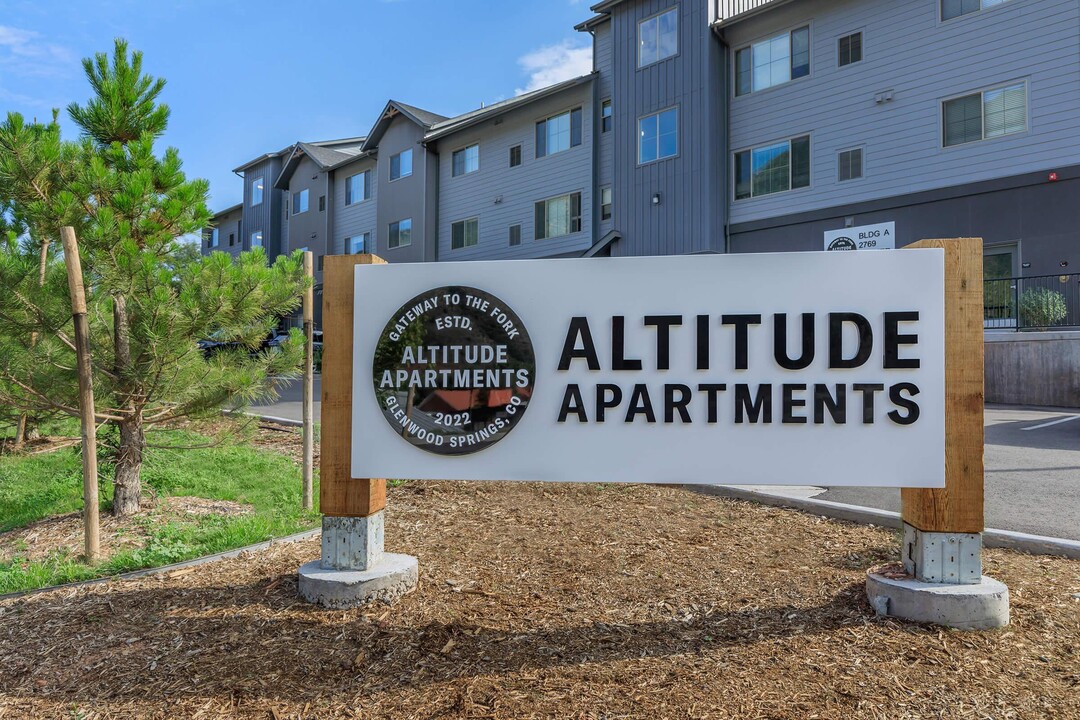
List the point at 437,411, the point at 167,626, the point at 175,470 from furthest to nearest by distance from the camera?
the point at 175,470
the point at 437,411
the point at 167,626

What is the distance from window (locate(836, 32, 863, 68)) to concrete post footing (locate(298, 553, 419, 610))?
18.4 meters

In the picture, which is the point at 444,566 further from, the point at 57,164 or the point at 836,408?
the point at 57,164

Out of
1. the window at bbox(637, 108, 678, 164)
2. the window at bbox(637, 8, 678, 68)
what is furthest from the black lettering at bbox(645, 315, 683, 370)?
the window at bbox(637, 8, 678, 68)

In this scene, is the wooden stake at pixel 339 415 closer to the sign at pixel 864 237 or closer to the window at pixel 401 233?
the sign at pixel 864 237

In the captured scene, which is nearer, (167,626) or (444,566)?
(167,626)

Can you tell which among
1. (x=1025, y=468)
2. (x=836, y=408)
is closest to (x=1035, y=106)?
(x=1025, y=468)

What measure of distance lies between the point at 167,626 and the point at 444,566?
5.02ft

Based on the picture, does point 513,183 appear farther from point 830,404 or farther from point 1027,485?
point 830,404

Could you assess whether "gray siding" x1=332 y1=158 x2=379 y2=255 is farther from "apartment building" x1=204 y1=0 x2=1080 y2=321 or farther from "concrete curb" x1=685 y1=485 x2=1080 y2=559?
"concrete curb" x1=685 y1=485 x2=1080 y2=559

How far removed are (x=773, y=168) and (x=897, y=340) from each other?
16.9 meters

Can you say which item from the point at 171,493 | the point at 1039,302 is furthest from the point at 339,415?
the point at 1039,302

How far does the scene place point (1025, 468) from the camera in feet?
25.7

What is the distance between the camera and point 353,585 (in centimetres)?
369

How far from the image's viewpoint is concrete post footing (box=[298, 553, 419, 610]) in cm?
370
